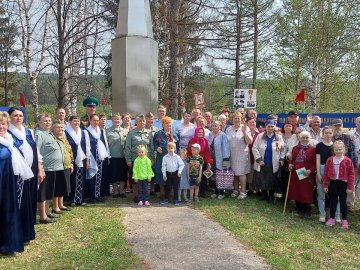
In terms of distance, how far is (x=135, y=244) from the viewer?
5.29 metres

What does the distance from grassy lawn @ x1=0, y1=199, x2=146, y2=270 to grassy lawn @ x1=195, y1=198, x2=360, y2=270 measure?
5.50 ft

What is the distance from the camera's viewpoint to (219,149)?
8.12 metres

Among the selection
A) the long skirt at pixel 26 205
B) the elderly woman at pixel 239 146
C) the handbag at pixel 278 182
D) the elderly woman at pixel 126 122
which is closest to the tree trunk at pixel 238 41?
the elderly woman at pixel 239 146

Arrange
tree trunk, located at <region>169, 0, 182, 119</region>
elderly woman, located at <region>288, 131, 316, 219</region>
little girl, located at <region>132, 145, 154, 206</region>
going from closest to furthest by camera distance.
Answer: elderly woman, located at <region>288, 131, 316, 219</region>
little girl, located at <region>132, 145, 154, 206</region>
tree trunk, located at <region>169, 0, 182, 119</region>

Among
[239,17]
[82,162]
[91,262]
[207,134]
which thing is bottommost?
[91,262]

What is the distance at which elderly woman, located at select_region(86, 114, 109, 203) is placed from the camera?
7641mm

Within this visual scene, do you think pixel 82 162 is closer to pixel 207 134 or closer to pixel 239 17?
pixel 207 134

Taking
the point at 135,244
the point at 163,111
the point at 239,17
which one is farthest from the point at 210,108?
the point at 135,244

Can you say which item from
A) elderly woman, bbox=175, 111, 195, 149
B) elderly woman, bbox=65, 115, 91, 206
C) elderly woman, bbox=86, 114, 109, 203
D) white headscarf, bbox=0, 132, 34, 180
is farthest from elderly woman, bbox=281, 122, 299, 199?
white headscarf, bbox=0, 132, 34, 180

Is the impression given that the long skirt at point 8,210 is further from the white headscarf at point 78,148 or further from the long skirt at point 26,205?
the white headscarf at point 78,148

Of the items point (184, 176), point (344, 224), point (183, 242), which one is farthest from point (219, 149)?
point (183, 242)

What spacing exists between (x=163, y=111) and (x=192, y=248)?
3989 mm

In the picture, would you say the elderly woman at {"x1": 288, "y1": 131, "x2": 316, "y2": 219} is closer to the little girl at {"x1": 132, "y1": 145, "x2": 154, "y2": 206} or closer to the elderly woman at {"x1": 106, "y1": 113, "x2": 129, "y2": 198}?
the little girl at {"x1": 132, "y1": 145, "x2": 154, "y2": 206}

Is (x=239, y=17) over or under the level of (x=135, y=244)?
over
